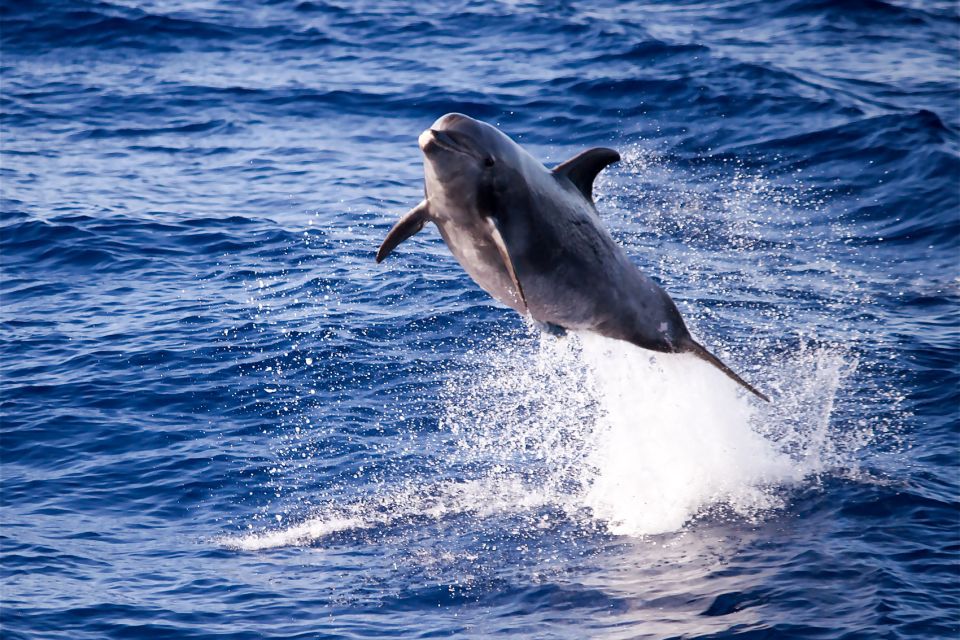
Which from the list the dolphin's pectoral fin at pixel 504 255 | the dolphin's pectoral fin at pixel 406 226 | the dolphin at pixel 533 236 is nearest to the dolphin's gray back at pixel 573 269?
the dolphin at pixel 533 236

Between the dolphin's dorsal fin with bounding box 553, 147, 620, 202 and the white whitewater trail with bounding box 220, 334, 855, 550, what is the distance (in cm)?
228

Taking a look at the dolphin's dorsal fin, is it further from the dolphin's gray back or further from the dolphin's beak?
the dolphin's beak

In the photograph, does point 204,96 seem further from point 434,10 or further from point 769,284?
point 769,284

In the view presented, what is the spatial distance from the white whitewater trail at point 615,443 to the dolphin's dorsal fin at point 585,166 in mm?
2282

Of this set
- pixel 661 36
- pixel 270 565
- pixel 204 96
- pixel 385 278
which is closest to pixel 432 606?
pixel 270 565

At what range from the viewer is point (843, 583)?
11.9 m

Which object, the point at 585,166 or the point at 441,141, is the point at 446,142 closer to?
the point at 441,141

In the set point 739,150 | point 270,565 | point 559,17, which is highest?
point 559,17

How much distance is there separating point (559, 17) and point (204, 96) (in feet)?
33.6

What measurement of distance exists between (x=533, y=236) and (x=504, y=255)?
81 centimetres

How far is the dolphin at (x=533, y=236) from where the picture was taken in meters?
10.2

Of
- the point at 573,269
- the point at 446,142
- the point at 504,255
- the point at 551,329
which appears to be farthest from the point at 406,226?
the point at 551,329

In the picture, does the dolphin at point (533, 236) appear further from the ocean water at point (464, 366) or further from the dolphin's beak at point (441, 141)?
the ocean water at point (464, 366)

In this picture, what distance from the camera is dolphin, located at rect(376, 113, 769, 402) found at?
10250 millimetres
